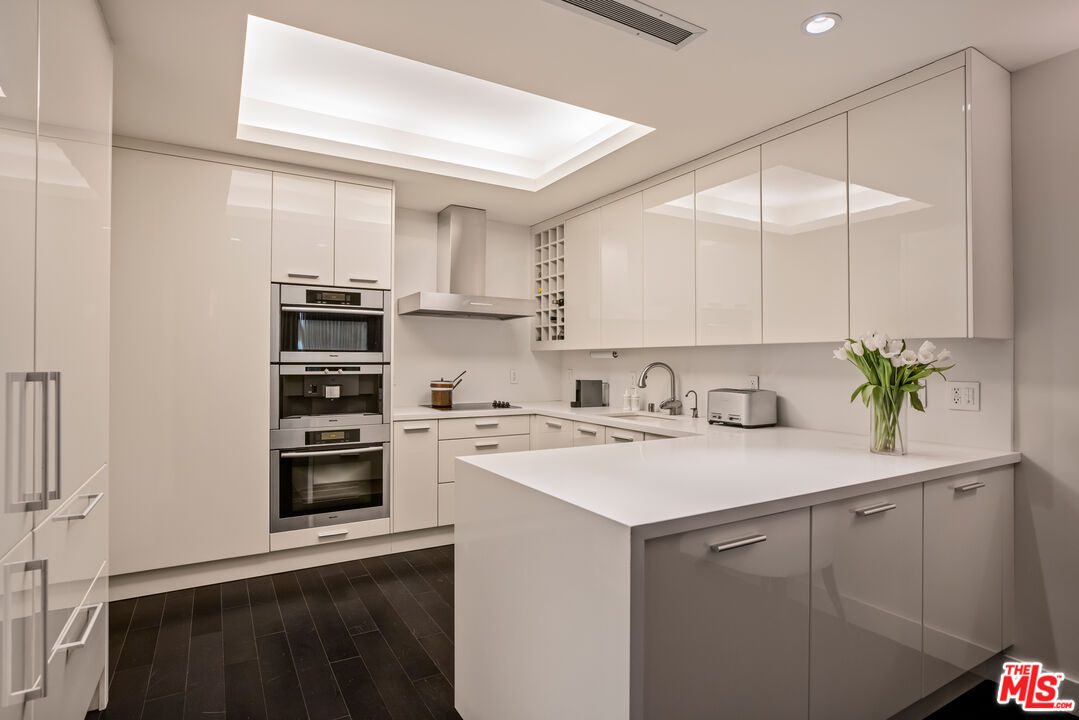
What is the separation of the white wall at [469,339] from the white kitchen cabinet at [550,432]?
721 mm

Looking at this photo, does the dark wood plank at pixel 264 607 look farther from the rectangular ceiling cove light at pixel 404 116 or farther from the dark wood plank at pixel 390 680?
the rectangular ceiling cove light at pixel 404 116

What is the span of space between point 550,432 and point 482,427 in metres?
0.46

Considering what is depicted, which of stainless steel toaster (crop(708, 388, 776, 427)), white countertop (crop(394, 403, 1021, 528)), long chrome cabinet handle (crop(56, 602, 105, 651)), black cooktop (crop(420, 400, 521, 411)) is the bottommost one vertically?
long chrome cabinet handle (crop(56, 602, 105, 651))

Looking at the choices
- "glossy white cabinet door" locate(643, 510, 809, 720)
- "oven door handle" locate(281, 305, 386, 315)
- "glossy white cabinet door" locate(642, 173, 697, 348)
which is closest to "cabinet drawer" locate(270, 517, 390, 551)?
"oven door handle" locate(281, 305, 386, 315)

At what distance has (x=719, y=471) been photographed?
1.76 m

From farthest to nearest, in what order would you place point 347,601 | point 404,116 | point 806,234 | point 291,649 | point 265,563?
point 404,116 → point 265,563 → point 347,601 → point 806,234 → point 291,649

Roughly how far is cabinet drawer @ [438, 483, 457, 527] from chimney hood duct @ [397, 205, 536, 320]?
119cm

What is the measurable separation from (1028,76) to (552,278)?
9.94 ft

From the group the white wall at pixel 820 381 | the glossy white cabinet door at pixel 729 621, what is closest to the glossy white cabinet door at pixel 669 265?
the white wall at pixel 820 381

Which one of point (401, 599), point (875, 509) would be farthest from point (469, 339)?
point (875, 509)

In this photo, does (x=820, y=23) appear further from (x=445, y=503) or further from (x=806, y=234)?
(x=445, y=503)

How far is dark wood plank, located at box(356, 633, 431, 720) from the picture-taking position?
76.8 inches

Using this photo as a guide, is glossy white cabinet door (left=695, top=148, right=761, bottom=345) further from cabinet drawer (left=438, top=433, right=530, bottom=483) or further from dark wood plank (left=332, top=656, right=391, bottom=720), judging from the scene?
dark wood plank (left=332, top=656, right=391, bottom=720)

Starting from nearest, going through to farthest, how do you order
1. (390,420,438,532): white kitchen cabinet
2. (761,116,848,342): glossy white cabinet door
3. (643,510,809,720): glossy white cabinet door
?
(643,510,809,720): glossy white cabinet door, (761,116,848,342): glossy white cabinet door, (390,420,438,532): white kitchen cabinet
